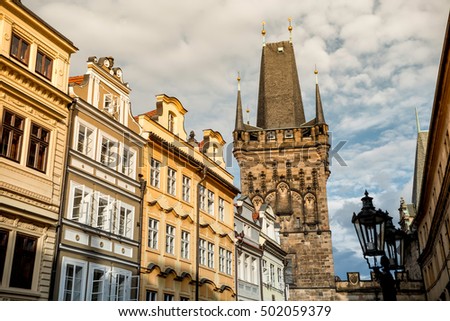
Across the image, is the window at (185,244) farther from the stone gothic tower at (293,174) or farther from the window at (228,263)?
the stone gothic tower at (293,174)

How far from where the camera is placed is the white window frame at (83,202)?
59.1 ft

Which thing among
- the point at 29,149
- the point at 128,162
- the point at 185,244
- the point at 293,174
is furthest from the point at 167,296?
the point at 293,174

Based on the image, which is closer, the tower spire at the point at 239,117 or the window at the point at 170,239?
the window at the point at 170,239

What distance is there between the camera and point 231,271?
28.9 m

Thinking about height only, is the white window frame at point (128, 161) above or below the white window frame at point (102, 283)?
above

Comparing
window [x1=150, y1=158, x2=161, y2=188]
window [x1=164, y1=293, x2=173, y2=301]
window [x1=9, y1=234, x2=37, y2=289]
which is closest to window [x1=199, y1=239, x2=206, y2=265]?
window [x1=164, y1=293, x2=173, y2=301]

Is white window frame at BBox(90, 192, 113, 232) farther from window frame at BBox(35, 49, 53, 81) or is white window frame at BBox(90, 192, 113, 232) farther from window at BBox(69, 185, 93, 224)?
window frame at BBox(35, 49, 53, 81)

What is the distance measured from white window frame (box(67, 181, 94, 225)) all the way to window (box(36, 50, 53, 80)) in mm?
3782

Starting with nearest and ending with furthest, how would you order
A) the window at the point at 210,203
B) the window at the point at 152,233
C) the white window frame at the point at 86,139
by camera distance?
1. the white window frame at the point at 86,139
2. the window at the point at 152,233
3. the window at the point at 210,203

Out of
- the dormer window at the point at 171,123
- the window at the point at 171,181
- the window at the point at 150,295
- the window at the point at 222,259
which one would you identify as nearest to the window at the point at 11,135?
the window at the point at 150,295

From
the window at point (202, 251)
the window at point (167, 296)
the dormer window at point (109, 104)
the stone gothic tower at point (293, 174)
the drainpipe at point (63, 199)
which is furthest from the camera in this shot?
the stone gothic tower at point (293, 174)

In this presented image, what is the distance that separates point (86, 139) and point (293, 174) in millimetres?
43315

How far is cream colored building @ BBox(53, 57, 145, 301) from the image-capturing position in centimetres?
1789
